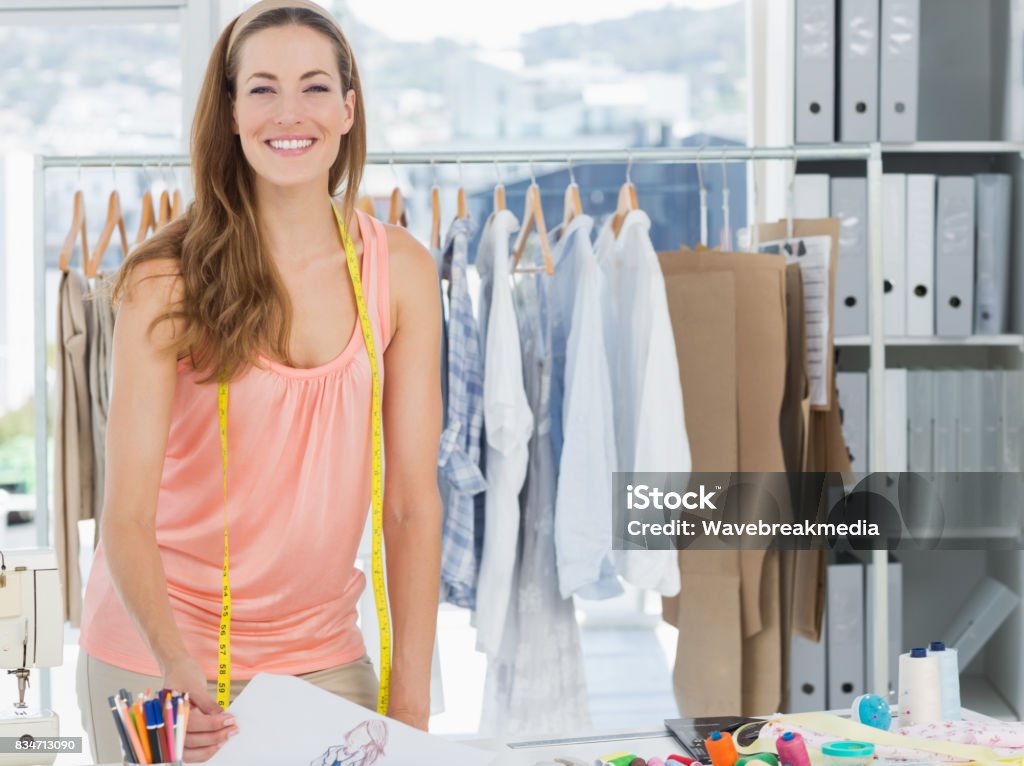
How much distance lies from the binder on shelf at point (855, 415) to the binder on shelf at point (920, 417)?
143mm

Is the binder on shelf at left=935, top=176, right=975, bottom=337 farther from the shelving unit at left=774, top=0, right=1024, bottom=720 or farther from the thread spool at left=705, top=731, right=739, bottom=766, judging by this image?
the thread spool at left=705, top=731, right=739, bottom=766

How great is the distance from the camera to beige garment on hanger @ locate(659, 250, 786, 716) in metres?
2.49

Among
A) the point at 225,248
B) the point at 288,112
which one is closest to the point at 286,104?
the point at 288,112

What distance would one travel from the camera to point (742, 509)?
254 centimetres

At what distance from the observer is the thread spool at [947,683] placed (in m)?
1.44

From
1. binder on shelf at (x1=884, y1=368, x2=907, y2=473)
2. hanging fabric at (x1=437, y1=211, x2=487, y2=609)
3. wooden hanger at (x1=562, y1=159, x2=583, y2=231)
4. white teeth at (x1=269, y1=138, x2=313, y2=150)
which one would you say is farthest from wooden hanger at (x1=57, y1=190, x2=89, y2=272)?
binder on shelf at (x1=884, y1=368, x2=907, y2=473)

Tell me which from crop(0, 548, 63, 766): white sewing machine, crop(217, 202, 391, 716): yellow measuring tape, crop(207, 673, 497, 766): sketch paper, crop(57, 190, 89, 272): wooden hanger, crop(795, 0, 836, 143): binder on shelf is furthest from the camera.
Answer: crop(795, 0, 836, 143): binder on shelf

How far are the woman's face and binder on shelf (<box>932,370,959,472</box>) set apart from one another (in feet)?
6.86

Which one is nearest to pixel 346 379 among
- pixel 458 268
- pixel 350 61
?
pixel 350 61

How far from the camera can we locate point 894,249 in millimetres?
2963

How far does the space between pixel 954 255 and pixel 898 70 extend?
19.5 inches

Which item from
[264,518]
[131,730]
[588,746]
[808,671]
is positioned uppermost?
[264,518]

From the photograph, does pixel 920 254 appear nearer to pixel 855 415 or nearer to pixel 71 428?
pixel 855 415

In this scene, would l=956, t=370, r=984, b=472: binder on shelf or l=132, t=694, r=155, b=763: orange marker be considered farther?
l=956, t=370, r=984, b=472: binder on shelf
